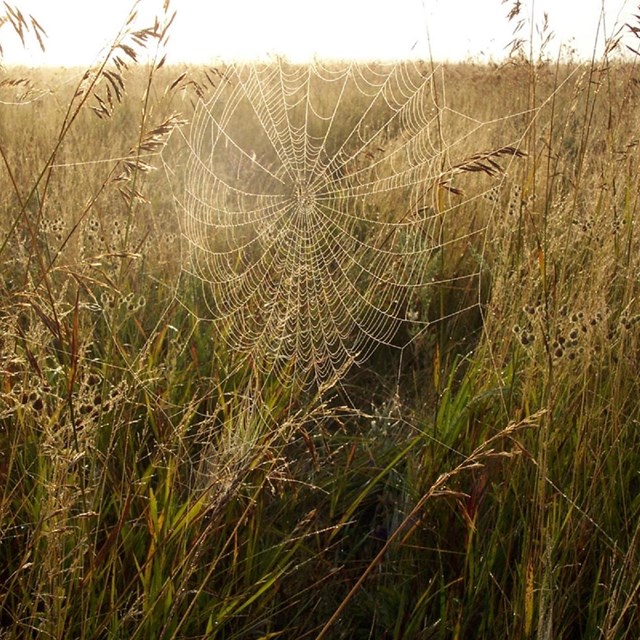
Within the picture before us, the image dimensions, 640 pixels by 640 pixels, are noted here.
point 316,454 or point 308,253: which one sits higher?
point 308,253

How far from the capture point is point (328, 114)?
660 cm

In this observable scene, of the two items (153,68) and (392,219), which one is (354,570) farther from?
(392,219)

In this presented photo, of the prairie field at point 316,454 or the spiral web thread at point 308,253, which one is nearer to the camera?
the prairie field at point 316,454

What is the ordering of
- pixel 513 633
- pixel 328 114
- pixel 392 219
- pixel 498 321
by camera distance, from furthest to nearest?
pixel 328 114 → pixel 392 219 → pixel 498 321 → pixel 513 633

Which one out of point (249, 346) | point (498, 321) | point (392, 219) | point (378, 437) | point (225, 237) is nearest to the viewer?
point (498, 321)

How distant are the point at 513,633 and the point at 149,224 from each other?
2.62 metres

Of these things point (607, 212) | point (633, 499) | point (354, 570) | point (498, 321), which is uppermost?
point (607, 212)

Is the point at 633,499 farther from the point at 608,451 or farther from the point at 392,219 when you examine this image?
the point at 392,219

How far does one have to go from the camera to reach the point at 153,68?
1.53 m

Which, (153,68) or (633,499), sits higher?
(153,68)

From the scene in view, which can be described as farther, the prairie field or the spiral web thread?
the spiral web thread

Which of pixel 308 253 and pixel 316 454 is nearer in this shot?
pixel 316 454

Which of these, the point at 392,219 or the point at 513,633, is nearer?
the point at 513,633

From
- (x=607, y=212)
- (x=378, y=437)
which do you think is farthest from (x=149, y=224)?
(x=607, y=212)
